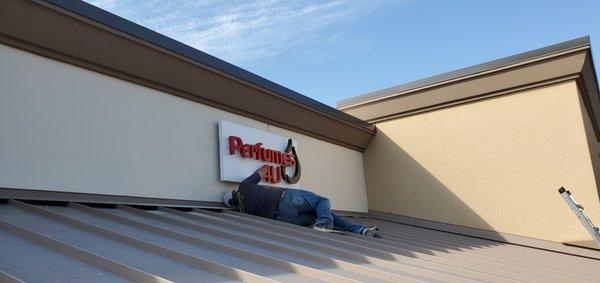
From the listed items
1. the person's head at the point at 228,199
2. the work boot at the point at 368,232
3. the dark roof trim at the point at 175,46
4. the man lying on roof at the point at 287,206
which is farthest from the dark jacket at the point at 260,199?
the dark roof trim at the point at 175,46

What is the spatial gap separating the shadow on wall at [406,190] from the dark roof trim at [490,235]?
9 centimetres

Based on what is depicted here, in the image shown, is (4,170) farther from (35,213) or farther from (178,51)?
(178,51)

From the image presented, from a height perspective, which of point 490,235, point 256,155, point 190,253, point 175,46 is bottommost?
point 490,235

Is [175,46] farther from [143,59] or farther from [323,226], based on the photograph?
[323,226]

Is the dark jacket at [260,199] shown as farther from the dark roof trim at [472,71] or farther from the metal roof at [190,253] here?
the dark roof trim at [472,71]

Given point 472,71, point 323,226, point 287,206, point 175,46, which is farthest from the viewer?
point 472,71

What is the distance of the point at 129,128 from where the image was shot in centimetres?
575

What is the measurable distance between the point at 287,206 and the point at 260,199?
1.21ft

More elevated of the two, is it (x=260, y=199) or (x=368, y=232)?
(x=260, y=199)

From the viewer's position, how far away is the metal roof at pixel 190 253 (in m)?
2.73

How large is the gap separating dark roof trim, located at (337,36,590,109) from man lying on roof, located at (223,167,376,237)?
4.34 meters

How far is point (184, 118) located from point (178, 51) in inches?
33.6

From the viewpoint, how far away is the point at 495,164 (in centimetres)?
941

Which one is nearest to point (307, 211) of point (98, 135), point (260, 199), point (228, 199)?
point (260, 199)
